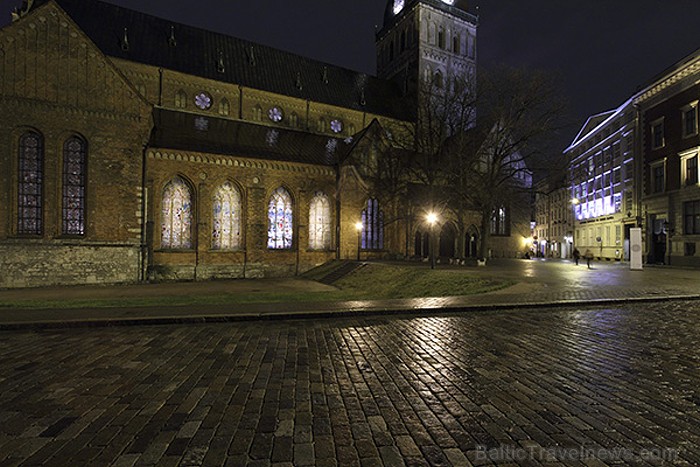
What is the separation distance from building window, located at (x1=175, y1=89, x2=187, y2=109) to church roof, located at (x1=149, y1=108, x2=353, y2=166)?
1.14 metres

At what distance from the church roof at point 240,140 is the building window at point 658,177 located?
80.4 ft

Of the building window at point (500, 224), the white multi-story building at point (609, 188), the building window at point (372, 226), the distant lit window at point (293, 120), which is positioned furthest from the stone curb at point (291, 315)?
the building window at point (500, 224)

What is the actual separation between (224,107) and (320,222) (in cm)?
1269

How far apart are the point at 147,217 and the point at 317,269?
11.5 meters

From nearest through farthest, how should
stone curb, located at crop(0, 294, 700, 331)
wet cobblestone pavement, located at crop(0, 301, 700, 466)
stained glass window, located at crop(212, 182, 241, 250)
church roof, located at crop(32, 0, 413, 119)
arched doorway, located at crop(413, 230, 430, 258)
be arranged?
1. wet cobblestone pavement, located at crop(0, 301, 700, 466)
2. stone curb, located at crop(0, 294, 700, 331)
3. stained glass window, located at crop(212, 182, 241, 250)
4. church roof, located at crop(32, 0, 413, 119)
5. arched doorway, located at crop(413, 230, 430, 258)

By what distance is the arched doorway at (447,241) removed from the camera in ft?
120

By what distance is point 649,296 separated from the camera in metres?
12.7

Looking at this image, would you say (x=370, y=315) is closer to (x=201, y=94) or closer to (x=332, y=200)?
(x=332, y=200)

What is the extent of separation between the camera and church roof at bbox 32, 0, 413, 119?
30.1 meters

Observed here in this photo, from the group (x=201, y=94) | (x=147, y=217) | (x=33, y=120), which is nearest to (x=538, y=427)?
(x=147, y=217)

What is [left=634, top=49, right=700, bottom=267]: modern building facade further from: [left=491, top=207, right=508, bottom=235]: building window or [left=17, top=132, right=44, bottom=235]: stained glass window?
[left=17, top=132, right=44, bottom=235]: stained glass window

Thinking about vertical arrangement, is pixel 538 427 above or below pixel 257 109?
below

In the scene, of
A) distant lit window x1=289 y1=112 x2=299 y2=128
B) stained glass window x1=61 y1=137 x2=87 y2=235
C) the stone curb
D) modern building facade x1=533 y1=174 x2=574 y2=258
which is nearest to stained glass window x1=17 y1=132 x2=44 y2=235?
stained glass window x1=61 y1=137 x2=87 y2=235

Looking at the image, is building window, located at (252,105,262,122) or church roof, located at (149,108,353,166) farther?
building window, located at (252,105,262,122)
